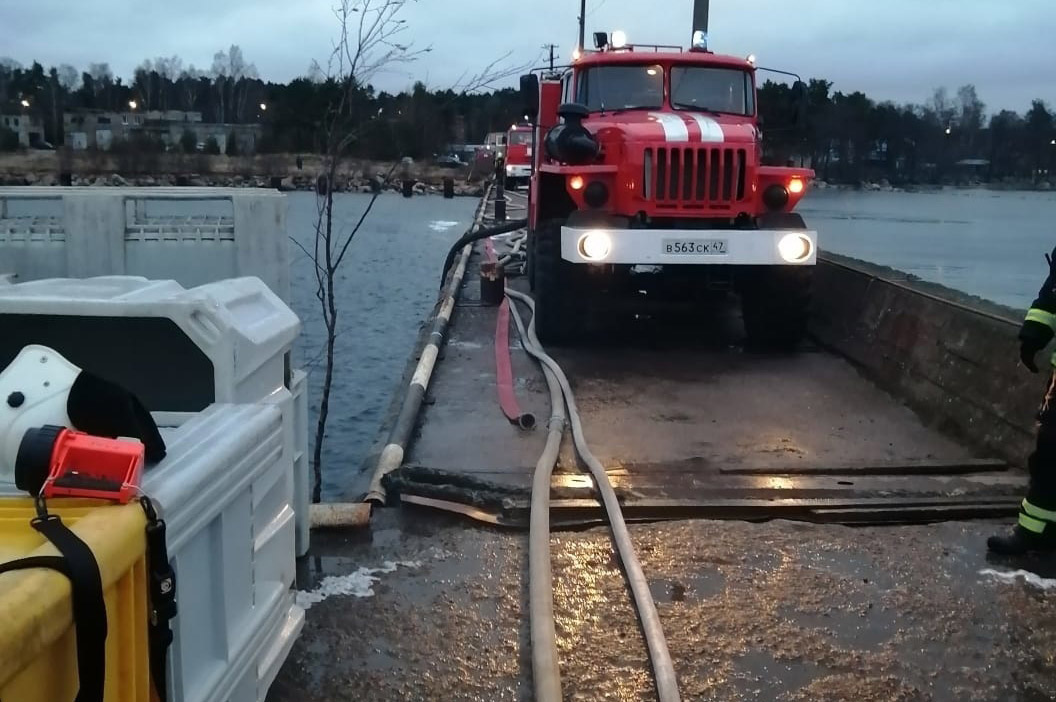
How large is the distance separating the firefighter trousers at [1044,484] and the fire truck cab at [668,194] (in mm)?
3705

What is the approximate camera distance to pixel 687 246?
25.1ft

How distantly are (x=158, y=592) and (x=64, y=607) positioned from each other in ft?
0.98

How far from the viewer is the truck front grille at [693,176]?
7781 millimetres

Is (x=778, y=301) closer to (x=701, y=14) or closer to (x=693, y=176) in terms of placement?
(x=693, y=176)

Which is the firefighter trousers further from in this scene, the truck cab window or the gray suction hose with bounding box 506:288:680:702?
the truck cab window

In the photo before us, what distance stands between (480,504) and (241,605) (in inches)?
83.1

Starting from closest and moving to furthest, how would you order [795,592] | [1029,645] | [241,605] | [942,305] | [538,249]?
[241,605], [1029,645], [795,592], [942,305], [538,249]

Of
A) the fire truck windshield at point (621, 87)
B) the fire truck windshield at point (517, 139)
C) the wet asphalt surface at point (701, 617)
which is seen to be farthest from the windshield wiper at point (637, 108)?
the fire truck windshield at point (517, 139)

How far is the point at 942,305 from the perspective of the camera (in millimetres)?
6648

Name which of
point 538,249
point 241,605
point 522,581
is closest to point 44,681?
point 241,605

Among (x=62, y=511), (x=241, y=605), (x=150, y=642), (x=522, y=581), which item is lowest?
(x=522, y=581)

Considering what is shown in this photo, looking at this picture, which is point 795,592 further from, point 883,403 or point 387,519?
point 883,403

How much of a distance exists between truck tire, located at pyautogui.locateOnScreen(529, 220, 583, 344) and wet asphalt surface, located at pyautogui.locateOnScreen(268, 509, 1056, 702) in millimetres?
4064

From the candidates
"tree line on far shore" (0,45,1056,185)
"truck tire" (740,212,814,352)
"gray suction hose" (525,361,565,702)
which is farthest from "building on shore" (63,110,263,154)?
"gray suction hose" (525,361,565,702)
